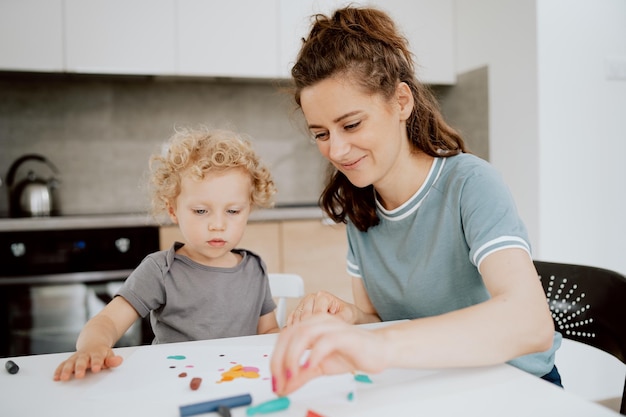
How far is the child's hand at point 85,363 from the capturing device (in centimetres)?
75

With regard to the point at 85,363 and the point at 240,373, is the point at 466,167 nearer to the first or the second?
the point at 240,373

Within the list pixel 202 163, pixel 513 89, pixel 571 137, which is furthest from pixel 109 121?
pixel 571 137

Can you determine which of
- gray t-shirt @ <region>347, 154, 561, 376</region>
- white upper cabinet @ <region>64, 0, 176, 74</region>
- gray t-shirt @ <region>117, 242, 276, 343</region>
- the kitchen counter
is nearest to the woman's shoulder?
gray t-shirt @ <region>347, 154, 561, 376</region>

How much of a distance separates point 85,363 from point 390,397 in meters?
0.44

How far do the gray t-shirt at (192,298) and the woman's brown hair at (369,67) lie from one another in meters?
0.33

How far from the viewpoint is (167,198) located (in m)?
1.27

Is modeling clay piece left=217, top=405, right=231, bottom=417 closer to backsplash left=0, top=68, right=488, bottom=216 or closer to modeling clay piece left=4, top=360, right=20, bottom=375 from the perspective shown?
modeling clay piece left=4, top=360, right=20, bottom=375

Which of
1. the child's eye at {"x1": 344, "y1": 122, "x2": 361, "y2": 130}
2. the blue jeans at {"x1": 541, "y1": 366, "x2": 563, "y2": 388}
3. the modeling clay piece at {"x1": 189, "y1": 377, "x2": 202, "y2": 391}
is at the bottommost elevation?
the blue jeans at {"x1": 541, "y1": 366, "x2": 563, "y2": 388}

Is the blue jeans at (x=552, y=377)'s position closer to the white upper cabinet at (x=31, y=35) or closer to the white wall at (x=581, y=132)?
the white wall at (x=581, y=132)

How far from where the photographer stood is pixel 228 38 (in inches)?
103

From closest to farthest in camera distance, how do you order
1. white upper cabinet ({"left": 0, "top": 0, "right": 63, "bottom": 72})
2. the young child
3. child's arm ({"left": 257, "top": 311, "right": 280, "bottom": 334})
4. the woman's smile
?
the woman's smile < the young child < child's arm ({"left": 257, "top": 311, "right": 280, "bottom": 334}) < white upper cabinet ({"left": 0, "top": 0, "right": 63, "bottom": 72})

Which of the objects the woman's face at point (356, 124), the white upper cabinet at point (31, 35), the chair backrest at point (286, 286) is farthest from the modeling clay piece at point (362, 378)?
the white upper cabinet at point (31, 35)

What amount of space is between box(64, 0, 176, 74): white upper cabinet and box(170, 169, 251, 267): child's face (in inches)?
61.4

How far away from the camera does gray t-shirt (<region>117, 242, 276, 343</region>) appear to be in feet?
3.88
